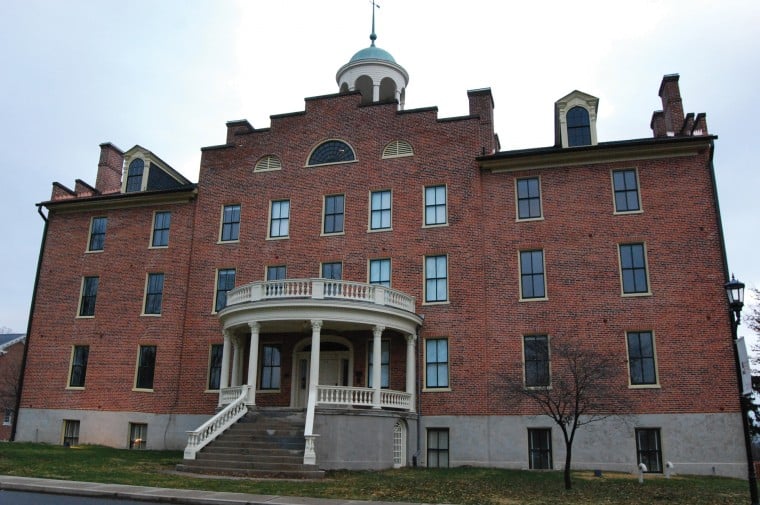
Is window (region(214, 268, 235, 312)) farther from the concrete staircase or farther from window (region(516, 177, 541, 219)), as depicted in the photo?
window (region(516, 177, 541, 219))

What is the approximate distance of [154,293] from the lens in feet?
94.2

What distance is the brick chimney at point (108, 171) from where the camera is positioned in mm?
32406

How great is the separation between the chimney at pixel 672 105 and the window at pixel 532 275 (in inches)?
304

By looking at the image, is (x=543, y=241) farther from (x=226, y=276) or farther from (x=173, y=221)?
(x=173, y=221)

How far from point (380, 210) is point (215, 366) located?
31.9 ft

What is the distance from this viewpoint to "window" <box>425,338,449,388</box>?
Result: 78.7ft

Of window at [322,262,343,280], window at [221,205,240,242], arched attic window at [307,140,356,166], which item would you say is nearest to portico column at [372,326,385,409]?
window at [322,262,343,280]

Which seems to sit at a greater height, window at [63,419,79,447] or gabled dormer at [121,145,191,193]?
gabled dormer at [121,145,191,193]

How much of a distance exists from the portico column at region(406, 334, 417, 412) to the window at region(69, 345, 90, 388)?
599 inches

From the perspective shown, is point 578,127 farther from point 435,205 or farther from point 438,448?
point 438,448

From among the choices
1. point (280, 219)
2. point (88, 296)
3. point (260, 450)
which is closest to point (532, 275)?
point (280, 219)

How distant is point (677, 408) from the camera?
21406 millimetres

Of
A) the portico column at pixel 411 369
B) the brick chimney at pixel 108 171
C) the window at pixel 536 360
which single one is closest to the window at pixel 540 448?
the window at pixel 536 360

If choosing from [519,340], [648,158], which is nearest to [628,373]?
[519,340]
